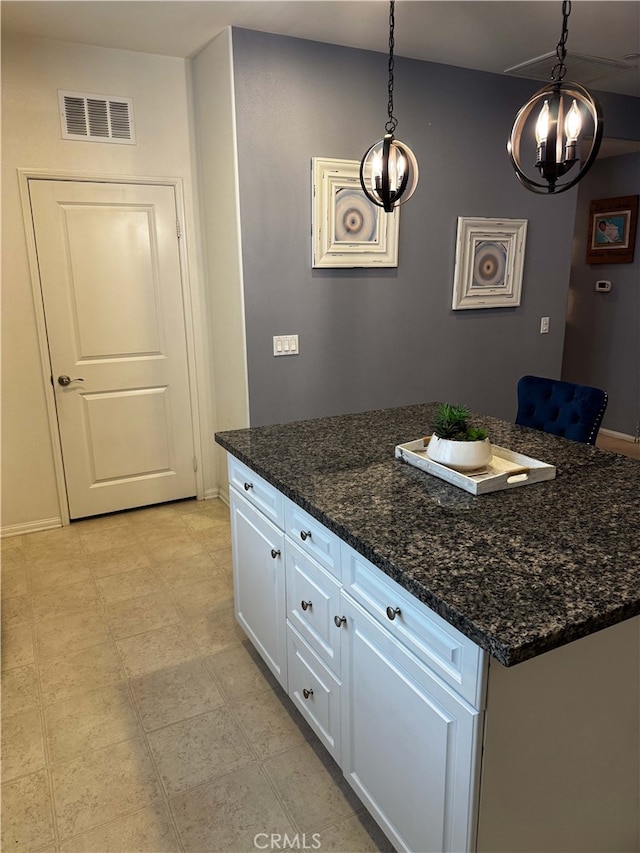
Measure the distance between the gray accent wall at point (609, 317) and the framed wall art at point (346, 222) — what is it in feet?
8.58

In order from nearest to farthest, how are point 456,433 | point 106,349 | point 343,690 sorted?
point 343,690 < point 456,433 < point 106,349

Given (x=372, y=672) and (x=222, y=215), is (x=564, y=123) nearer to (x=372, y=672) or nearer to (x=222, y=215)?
(x=372, y=672)

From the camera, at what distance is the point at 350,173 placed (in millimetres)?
3410

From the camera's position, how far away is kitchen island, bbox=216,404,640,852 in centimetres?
114

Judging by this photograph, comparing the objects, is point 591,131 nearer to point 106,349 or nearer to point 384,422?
point 384,422

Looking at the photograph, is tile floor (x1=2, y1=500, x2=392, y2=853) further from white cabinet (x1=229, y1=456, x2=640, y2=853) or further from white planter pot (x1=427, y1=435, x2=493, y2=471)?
white planter pot (x1=427, y1=435, x2=493, y2=471)

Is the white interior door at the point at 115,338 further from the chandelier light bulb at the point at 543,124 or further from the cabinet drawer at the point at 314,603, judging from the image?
the chandelier light bulb at the point at 543,124

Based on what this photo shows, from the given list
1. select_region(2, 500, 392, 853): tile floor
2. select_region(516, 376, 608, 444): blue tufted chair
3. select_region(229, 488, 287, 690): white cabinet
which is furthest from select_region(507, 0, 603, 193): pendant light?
select_region(2, 500, 392, 853): tile floor

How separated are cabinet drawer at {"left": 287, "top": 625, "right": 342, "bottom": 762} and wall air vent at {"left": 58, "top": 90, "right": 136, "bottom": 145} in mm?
2977

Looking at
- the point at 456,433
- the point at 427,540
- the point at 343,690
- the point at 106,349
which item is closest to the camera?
the point at 427,540

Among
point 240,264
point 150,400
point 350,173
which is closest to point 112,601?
point 150,400

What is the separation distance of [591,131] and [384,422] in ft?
4.11

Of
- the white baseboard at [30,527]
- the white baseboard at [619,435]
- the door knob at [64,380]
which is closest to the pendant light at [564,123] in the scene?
the door knob at [64,380]

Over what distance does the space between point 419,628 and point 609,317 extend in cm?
482
